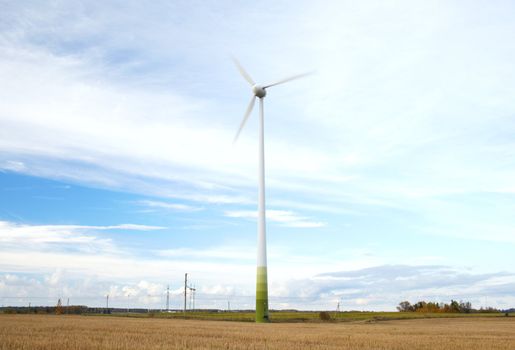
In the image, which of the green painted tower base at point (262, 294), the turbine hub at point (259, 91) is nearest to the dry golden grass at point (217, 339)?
the green painted tower base at point (262, 294)

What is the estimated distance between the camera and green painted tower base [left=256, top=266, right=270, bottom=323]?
7106 centimetres

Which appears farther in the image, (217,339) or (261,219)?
(261,219)

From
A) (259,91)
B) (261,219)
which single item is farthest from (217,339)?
(259,91)

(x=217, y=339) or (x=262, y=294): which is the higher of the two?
(x=262, y=294)

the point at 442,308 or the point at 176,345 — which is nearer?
the point at 176,345

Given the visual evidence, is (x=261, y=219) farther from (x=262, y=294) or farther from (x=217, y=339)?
(x=217, y=339)

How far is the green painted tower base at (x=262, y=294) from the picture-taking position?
71.1 meters

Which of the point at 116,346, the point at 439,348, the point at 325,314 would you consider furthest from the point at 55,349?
the point at 325,314

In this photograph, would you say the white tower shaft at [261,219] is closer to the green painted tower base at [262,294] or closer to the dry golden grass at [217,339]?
the green painted tower base at [262,294]

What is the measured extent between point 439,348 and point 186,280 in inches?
5440

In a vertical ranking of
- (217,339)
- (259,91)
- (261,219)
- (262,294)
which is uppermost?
(259,91)

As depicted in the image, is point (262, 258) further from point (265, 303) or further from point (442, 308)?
Answer: point (442, 308)

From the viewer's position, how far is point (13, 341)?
28.8 meters

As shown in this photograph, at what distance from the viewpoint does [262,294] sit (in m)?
71.6
